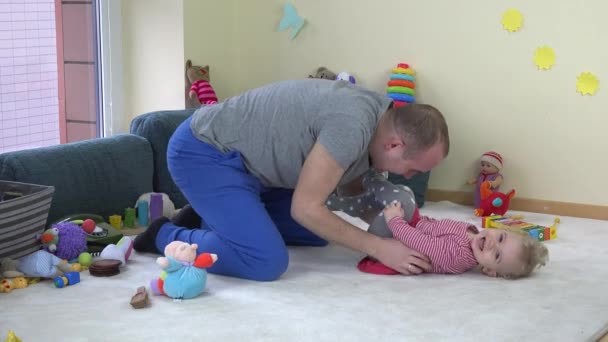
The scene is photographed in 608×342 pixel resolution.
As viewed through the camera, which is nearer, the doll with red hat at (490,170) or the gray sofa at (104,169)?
the gray sofa at (104,169)

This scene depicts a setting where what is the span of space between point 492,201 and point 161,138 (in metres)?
1.33

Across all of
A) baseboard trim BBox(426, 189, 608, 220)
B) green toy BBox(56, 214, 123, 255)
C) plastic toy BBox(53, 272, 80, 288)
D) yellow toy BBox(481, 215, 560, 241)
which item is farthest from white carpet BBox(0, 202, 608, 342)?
baseboard trim BBox(426, 189, 608, 220)

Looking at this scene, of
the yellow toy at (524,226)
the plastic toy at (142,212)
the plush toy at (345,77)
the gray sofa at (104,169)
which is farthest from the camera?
the plush toy at (345,77)

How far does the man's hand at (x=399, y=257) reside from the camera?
2.05 meters

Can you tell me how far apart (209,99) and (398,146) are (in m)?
1.39

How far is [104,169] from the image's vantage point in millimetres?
2611

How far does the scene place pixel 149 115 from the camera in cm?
288

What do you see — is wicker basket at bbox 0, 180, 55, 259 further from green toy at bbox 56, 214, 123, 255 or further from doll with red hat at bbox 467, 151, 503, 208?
doll with red hat at bbox 467, 151, 503, 208

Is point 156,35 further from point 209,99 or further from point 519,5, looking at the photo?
point 519,5

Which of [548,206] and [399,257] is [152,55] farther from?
[548,206]

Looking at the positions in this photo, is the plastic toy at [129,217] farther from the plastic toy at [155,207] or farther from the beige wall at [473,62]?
the beige wall at [473,62]

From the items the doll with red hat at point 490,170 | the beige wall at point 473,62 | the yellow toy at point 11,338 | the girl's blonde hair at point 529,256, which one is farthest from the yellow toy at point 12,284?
the doll with red hat at point 490,170

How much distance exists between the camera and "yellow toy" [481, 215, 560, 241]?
8.27 ft

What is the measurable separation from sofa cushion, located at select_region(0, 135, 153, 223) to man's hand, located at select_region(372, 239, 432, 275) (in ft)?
3.48
